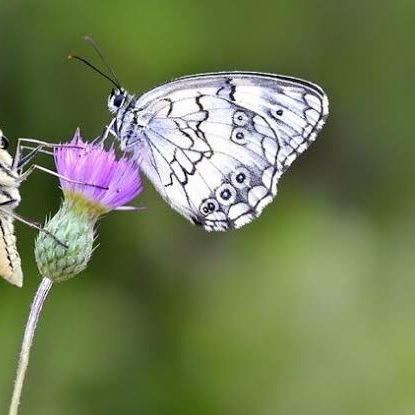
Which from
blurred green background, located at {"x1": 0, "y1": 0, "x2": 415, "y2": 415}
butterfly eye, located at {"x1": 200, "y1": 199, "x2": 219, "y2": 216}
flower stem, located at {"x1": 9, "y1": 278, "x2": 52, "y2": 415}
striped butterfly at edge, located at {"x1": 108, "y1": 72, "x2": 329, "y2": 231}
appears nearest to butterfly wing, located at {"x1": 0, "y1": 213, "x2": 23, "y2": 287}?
flower stem, located at {"x1": 9, "y1": 278, "x2": 52, "y2": 415}

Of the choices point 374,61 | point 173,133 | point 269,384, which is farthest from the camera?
point 374,61

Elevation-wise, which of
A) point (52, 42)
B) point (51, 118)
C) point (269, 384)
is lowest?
point (269, 384)

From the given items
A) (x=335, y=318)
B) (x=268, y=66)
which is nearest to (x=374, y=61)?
(x=268, y=66)

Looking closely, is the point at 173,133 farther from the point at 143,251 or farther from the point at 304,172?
the point at 304,172

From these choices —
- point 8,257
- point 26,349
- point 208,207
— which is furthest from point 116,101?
point 26,349

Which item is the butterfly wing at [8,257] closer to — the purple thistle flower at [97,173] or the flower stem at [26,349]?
the flower stem at [26,349]

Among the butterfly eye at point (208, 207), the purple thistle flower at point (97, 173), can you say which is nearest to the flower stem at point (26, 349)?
the purple thistle flower at point (97, 173)
